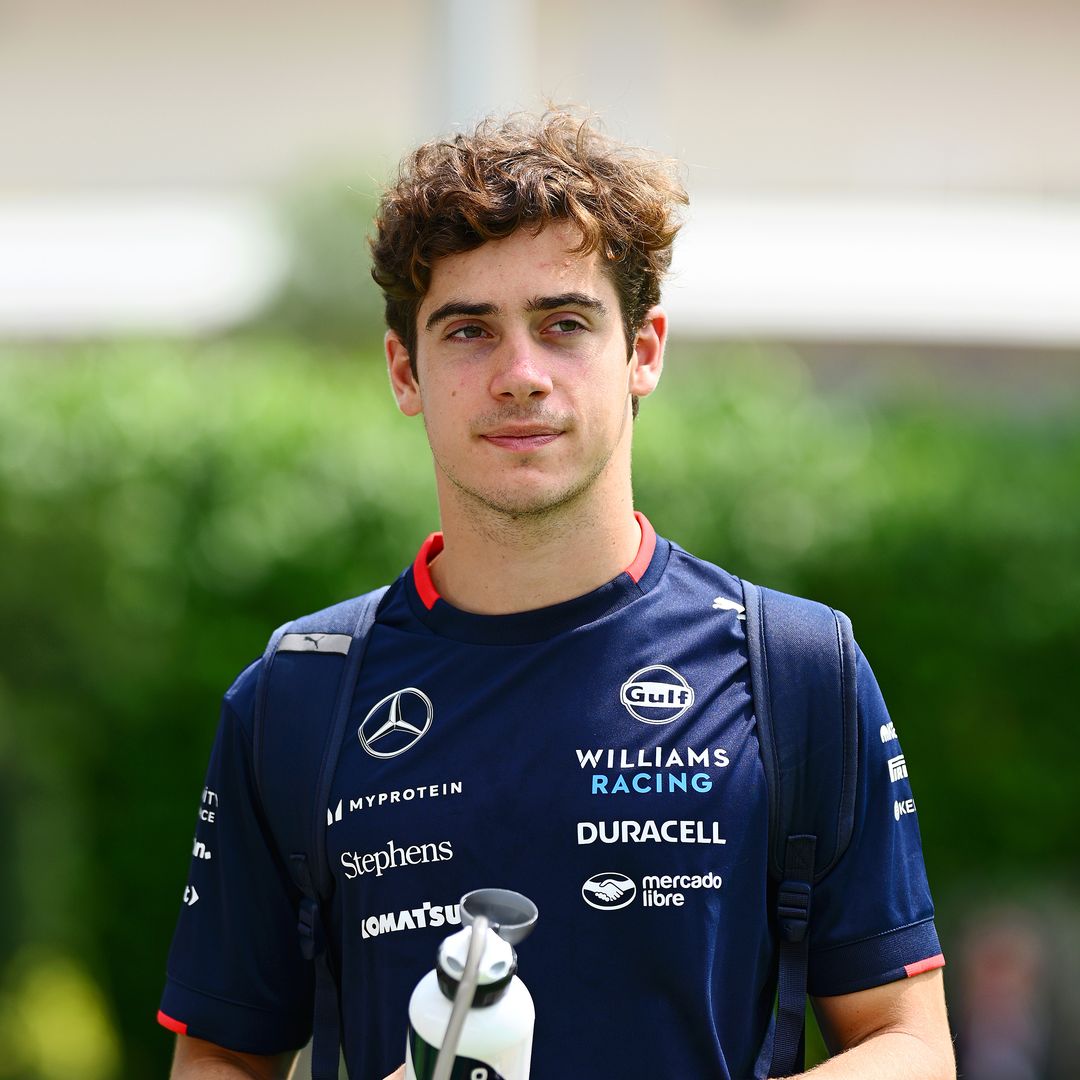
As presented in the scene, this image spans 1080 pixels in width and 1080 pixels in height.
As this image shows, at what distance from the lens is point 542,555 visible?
261 cm

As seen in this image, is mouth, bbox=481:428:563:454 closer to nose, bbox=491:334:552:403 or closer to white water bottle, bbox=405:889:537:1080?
nose, bbox=491:334:552:403

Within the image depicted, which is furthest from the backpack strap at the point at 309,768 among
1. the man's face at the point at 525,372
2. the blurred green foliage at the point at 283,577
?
the blurred green foliage at the point at 283,577

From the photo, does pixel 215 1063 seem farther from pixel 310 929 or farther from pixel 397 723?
pixel 397 723

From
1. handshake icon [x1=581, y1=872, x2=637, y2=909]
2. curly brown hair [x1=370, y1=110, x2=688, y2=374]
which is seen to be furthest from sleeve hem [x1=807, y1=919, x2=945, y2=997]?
curly brown hair [x1=370, y1=110, x2=688, y2=374]

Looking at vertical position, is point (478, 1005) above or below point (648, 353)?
below

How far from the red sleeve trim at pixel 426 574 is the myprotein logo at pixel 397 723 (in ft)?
0.59

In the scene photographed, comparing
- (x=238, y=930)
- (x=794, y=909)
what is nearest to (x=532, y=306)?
(x=794, y=909)

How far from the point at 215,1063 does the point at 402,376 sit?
1.20 meters

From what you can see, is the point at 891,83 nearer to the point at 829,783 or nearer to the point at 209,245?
the point at 209,245

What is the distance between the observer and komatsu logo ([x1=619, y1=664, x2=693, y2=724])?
2.49 meters

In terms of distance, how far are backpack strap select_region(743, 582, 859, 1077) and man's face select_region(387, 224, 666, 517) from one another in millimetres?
468

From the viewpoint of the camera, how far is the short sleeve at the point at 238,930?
8.64 ft

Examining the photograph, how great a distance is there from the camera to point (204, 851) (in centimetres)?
269

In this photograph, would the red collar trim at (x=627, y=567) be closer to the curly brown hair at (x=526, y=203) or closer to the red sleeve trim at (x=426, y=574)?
the red sleeve trim at (x=426, y=574)
